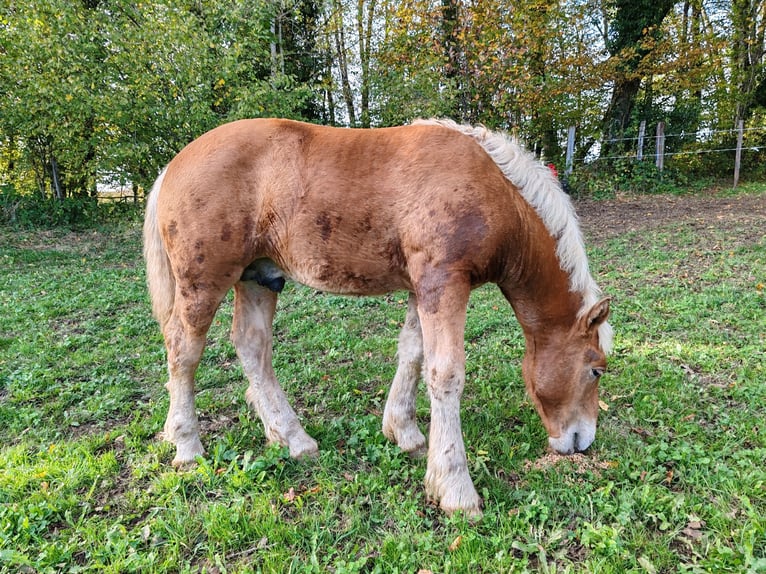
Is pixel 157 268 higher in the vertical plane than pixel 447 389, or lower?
higher

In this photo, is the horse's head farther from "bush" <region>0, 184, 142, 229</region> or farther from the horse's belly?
"bush" <region>0, 184, 142, 229</region>

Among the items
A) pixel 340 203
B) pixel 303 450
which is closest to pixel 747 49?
pixel 340 203

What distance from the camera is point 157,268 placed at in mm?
3129

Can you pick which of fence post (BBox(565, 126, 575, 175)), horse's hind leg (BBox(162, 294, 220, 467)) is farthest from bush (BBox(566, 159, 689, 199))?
horse's hind leg (BBox(162, 294, 220, 467))

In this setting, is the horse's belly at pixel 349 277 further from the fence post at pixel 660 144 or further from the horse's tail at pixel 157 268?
the fence post at pixel 660 144

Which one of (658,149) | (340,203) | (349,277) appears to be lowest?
(349,277)

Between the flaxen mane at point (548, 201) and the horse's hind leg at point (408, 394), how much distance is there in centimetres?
97

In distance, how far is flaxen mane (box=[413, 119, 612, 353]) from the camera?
257 cm

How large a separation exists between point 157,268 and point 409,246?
190 cm

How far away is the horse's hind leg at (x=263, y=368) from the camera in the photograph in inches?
115

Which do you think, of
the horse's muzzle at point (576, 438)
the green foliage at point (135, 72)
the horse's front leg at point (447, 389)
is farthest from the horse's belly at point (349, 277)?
the green foliage at point (135, 72)

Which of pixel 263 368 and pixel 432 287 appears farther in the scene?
pixel 263 368

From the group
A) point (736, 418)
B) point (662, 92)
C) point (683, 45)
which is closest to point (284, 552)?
point (736, 418)

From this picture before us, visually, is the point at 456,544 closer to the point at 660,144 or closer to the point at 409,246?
the point at 409,246
